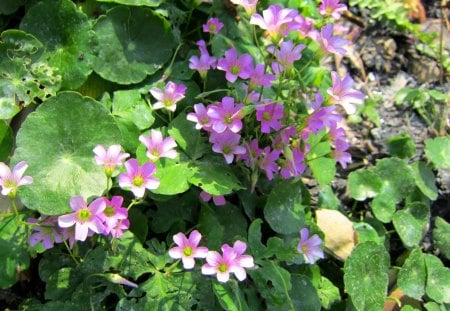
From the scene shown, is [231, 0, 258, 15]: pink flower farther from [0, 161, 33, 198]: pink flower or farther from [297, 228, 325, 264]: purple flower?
[0, 161, 33, 198]: pink flower

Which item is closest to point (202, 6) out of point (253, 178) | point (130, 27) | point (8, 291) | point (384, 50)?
point (130, 27)

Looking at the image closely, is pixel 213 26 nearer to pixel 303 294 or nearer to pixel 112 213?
pixel 112 213

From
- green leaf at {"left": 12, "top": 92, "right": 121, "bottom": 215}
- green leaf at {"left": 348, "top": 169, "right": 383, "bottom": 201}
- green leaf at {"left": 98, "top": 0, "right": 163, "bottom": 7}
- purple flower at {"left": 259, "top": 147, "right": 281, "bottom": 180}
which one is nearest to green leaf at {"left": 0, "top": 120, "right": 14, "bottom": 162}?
green leaf at {"left": 12, "top": 92, "right": 121, "bottom": 215}

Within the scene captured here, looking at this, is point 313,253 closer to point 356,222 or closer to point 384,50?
point 356,222

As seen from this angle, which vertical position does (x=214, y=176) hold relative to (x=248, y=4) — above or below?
below

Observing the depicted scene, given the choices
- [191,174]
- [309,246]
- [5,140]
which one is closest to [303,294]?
[309,246]

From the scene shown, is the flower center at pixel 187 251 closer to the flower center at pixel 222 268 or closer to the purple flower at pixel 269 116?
the flower center at pixel 222 268

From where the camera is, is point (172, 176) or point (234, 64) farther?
point (234, 64)
